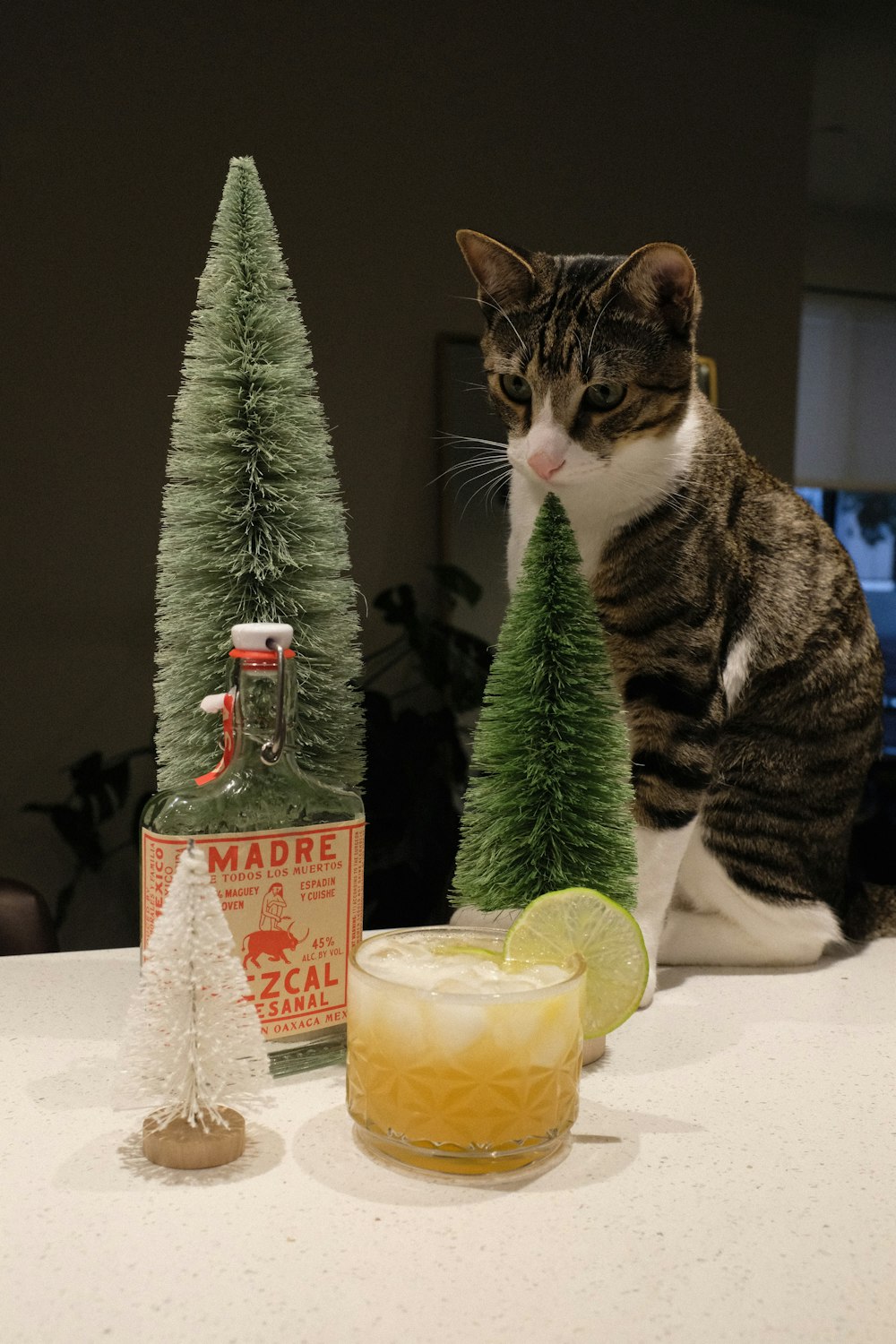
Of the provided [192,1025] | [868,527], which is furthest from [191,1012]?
[868,527]

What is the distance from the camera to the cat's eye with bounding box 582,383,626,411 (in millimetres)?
924

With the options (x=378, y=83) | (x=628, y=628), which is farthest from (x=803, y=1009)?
(x=378, y=83)

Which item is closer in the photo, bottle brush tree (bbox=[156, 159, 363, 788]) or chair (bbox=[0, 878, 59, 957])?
bottle brush tree (bbox=[156, 159, 363, 788])

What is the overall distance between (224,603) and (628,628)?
0.39m

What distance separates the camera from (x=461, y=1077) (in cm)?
60

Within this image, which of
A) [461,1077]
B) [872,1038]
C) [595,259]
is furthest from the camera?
[595,259]

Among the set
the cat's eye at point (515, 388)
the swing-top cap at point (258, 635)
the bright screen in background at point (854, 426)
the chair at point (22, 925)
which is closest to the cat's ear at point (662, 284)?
the cat's eye at point (515, 388)

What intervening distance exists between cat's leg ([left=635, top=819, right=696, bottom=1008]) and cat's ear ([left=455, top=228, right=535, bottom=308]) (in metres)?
0.49

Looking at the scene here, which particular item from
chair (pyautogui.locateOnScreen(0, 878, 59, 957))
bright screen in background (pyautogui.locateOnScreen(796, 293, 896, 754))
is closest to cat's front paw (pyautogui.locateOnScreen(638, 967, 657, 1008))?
chair (pyautogui.locateOnScreen(0, 878, 59, 957))

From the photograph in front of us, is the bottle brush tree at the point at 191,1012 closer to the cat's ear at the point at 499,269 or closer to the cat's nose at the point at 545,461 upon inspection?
the cat's nose at the point at 545,461

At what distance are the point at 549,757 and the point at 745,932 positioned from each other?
1.23ft

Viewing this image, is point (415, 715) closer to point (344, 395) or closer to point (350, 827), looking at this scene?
point (344, 395)

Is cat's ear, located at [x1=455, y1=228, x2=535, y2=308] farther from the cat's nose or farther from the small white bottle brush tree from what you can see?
the small white bottle brush tree

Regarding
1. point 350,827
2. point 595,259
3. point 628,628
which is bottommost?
point 350,827
